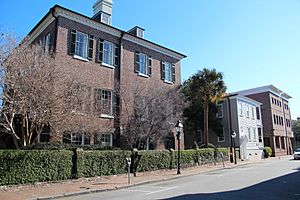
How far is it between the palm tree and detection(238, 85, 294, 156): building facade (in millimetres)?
21647

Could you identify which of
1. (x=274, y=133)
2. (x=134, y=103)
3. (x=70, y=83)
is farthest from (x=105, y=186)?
(x=274, y=133)

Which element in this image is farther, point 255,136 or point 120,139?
point 255,136

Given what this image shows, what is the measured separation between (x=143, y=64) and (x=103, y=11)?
6.05 metres

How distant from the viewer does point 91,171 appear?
16.5 meters

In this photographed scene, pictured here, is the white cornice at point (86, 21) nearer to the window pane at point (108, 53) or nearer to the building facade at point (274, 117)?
the window pane at point (108, 53)

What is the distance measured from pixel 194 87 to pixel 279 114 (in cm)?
2981

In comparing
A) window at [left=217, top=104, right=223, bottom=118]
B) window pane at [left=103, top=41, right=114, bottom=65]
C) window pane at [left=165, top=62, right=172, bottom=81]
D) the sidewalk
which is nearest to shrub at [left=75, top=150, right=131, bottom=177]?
the sidewalk

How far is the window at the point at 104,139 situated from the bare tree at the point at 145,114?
116 cm

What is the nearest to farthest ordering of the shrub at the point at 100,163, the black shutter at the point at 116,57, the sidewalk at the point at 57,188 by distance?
the sidewalk at the point at 57,188, the shrub at the point at 100,163, the black shutter at the point at 116,57

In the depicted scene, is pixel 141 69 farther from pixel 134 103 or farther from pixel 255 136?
pixel 255 136

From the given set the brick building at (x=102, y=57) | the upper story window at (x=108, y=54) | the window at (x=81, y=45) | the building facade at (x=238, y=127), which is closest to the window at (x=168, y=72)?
the brick building at (x=102, y=57)

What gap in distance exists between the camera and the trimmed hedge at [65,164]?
13.1m

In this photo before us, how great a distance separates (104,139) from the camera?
22422 millimetres

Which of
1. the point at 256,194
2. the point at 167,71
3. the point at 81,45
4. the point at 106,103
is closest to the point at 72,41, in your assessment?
the point at 81,45
